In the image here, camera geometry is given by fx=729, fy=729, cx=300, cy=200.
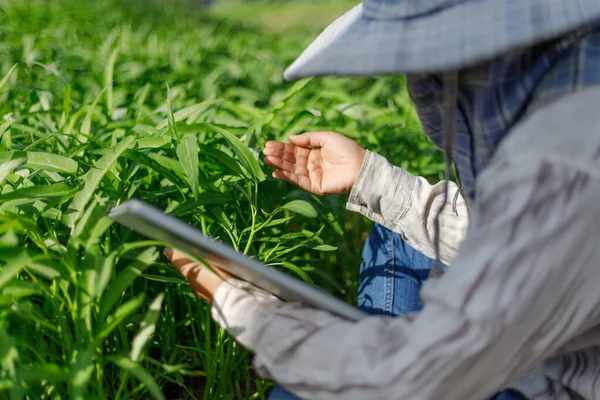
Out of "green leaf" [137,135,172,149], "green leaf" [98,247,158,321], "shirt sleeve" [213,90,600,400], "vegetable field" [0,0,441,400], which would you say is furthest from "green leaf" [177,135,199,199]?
"shirt sleeve" [213,90,600,400]

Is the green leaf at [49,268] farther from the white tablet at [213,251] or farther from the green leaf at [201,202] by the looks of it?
the green leaf at [201,202]

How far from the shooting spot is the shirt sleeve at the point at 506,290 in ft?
2.68

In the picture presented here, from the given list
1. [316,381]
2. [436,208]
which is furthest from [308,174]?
[316,381]

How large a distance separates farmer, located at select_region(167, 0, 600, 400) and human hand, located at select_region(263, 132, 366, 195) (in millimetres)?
418

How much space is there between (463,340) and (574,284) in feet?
0.49

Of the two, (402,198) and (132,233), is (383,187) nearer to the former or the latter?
(402,198)

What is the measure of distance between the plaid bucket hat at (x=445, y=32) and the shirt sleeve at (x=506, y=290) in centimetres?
10

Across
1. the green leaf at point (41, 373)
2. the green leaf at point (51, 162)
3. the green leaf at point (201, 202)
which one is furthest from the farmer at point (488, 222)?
the green leaf at point (51, 162)

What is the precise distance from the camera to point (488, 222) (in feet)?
2.75

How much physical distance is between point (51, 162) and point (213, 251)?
0.52 m

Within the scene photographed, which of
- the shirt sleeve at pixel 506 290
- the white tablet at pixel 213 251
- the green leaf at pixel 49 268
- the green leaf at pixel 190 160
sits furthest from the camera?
the green leaf at pixel 190 160

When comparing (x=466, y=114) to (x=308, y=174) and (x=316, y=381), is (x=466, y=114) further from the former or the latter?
(x=308, y=174)

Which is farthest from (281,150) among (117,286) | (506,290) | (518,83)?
(506,290)

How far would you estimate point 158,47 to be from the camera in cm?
368
